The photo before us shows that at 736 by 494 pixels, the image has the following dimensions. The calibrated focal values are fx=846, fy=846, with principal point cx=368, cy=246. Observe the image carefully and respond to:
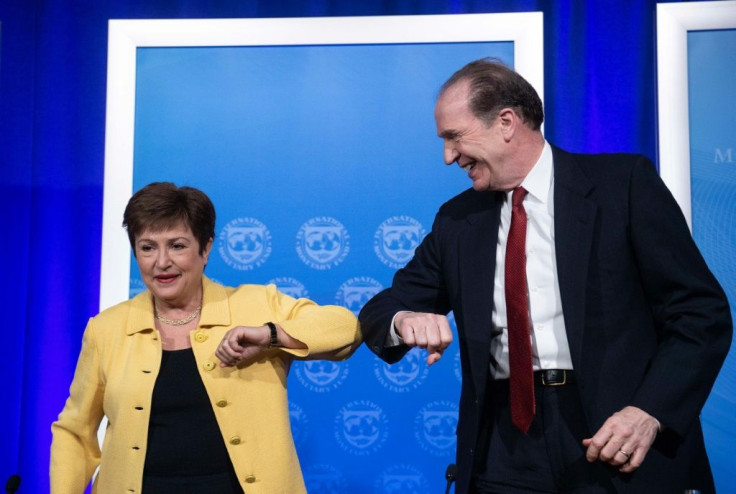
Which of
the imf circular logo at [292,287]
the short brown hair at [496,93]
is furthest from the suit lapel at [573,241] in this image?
the imf circular logo at [292,287]

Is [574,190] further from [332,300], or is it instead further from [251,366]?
[332,300]

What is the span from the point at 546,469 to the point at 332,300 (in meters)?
1.93

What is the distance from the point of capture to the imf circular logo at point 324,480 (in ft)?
12.0

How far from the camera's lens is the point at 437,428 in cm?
365

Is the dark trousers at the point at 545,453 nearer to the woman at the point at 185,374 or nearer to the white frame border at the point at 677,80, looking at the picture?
the woman at the point at 185,374

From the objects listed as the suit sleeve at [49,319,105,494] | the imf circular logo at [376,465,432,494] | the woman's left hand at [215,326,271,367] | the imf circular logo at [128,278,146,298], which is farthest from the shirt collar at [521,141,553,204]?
the imf circular logo at [128,278,146,298]

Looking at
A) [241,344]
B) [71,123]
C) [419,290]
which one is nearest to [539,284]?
[419,290]

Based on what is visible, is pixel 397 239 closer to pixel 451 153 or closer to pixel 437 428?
pixel 437 428

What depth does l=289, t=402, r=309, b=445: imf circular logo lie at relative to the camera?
3680 millimetres

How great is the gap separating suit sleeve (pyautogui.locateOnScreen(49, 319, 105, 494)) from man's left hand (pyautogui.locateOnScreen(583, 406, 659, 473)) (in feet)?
4.67

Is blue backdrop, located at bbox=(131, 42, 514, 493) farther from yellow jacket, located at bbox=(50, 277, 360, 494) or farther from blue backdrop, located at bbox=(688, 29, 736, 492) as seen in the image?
yellow jacket, located at bbox=(50, 277, 360, 494)

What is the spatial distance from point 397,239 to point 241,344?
1.61 metres

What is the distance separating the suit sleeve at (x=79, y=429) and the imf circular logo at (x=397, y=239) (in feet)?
5.13

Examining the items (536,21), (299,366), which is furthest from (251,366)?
(536,21)
